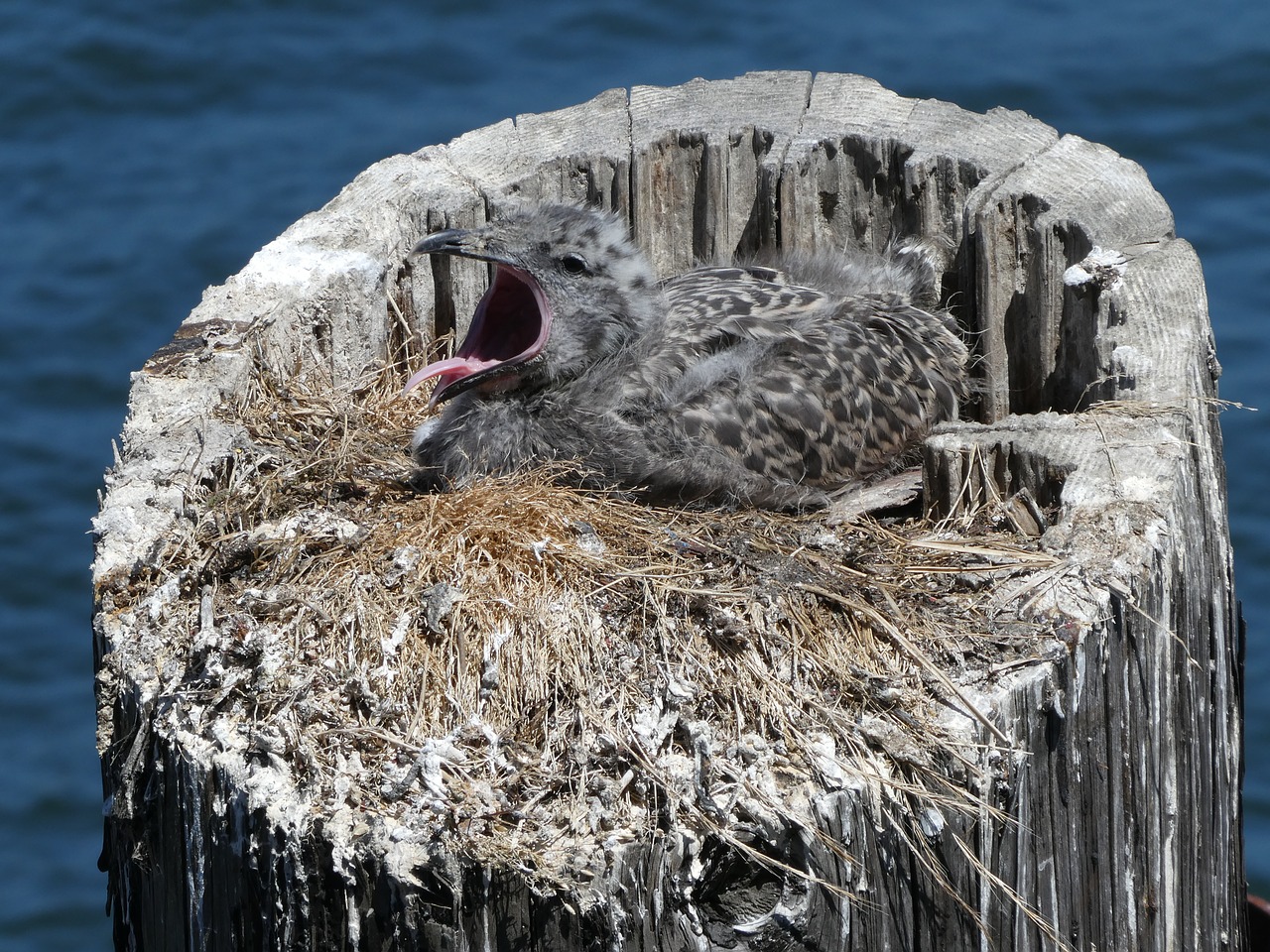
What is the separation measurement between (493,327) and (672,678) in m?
1.89

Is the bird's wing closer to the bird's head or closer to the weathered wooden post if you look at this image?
the bird's head

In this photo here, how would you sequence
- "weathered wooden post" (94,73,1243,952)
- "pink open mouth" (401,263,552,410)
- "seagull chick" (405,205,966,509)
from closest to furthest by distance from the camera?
"weathered wooden post" (94,73,1243,952), "seagull chick" (405,205,966,509), "pink open mouth" (401,263,552,410)

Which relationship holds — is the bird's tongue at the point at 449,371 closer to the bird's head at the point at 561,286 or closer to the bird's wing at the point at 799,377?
the bird's head at the point at 561,286

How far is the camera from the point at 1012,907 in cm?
309

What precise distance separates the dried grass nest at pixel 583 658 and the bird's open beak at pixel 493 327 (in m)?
→ 0.52

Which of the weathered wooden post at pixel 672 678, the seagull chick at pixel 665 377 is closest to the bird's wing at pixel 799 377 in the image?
the seagull chick at pixel 665 377

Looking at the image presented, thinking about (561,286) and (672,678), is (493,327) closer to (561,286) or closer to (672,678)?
(561,286)

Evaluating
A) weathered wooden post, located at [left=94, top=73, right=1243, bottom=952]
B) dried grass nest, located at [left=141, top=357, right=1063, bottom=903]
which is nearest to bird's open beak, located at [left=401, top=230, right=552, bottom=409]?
weathered wooden post, located at [left=94, top=73, right=1243, bottom=952]

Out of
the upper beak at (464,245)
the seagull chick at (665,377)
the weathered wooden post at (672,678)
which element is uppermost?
the upper beak at (464,245)

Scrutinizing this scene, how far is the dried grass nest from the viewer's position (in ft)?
9.37

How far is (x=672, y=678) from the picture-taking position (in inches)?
121

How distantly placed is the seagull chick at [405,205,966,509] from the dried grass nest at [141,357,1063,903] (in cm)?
31

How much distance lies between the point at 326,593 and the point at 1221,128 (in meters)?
8.68

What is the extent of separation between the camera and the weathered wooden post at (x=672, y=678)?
282 cm
